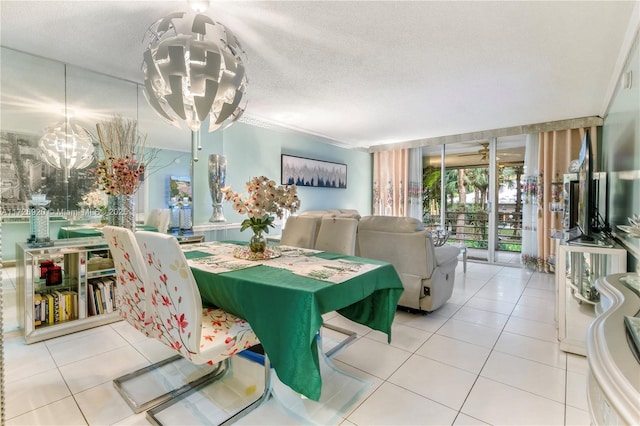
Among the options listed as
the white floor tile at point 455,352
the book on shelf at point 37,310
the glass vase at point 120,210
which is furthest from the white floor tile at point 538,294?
the book on shelf at point 37,310

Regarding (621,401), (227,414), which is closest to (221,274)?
(227,414)

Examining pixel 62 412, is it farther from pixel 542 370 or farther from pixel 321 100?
pixel 321 100

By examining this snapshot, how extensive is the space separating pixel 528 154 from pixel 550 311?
2960 mm

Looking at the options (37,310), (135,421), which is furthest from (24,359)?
(135,421)

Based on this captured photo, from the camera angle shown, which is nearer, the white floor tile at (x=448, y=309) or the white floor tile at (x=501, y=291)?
the white floor tile at (x=448, y=309)

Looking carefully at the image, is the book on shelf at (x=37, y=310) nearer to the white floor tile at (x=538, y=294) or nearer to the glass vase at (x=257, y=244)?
the glass vase at (x=257, y=244)

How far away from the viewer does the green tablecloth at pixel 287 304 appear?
4.36ft

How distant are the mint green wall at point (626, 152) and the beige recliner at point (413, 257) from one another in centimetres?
133

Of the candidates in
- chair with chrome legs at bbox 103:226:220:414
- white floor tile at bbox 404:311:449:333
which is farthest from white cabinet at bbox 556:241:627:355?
chair with chrome legs at bbox 103:226:220:414

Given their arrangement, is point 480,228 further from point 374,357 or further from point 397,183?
point 374,357

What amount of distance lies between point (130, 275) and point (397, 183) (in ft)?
18.4

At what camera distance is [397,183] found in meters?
6.54

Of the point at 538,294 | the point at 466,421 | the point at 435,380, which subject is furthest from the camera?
the point at 538,294

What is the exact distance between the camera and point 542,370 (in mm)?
2002
